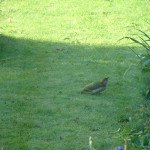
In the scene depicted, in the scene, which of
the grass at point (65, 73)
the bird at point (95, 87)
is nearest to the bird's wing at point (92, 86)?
the bird at point (95, 87)

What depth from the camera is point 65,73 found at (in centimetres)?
841

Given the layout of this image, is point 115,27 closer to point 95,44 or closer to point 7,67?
point 95,44

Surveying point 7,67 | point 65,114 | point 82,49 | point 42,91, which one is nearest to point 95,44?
point 82,49

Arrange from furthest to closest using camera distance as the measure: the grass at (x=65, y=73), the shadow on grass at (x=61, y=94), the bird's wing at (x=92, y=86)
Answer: the bird's wing at (x=92, y=86) < the grass at (x=65, y=73) < the shadow on grass at (x=61, y=94)

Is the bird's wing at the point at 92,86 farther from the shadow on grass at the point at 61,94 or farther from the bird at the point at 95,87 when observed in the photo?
the shadow on grass at the point at 61,94

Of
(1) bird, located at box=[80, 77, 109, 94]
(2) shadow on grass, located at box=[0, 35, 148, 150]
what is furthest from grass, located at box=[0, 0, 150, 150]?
(1) bird, located at box=[80, 77, 109, 94]

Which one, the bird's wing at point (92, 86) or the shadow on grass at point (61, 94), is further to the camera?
the bird's wing at point (92, 86)

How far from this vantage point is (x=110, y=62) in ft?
30.5

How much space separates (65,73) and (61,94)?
4.42ft

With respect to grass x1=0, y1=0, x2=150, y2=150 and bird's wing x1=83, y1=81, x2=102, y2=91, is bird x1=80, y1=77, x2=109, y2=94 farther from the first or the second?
grass x1=0, y1=0, x2=150, y2=150

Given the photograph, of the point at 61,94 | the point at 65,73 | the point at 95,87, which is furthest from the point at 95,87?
the point at 65,73

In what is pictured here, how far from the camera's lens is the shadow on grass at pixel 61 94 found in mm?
5332

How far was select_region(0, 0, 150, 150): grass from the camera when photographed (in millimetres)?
5473

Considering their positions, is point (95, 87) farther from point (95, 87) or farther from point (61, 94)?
point (61, 94)
